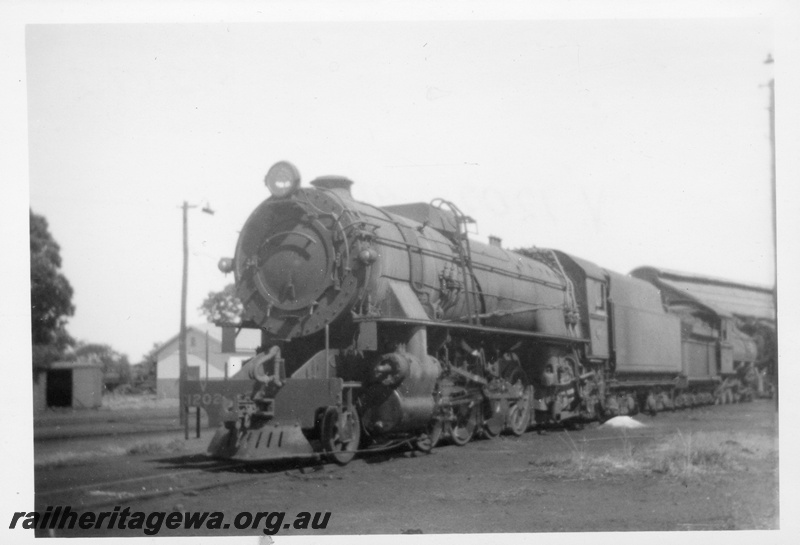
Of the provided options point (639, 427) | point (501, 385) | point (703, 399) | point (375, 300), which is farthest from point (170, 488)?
point (703, 399)

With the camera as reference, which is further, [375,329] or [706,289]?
[706,289]

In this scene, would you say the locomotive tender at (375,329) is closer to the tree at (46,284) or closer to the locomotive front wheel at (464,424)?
the locomotive front wheel at (464,424)

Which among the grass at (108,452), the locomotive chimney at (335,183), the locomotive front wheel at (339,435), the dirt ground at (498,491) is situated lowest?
the grass at (108,452)

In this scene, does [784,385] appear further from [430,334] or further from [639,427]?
[639,427]

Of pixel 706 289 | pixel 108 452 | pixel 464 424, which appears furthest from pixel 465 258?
pixel 706 289

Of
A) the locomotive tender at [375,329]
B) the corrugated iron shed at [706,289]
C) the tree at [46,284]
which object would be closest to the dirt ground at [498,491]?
the locomotive tender at [375,329]

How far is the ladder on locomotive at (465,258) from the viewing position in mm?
12594

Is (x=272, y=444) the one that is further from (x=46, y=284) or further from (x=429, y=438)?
(x=46, y=284)

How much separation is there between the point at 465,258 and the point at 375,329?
3.21 meters

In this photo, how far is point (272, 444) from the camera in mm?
9203

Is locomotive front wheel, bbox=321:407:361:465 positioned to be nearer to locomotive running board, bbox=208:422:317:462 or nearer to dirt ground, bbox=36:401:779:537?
dirt ground, bbox=36:401:779:537

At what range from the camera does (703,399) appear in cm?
2516
